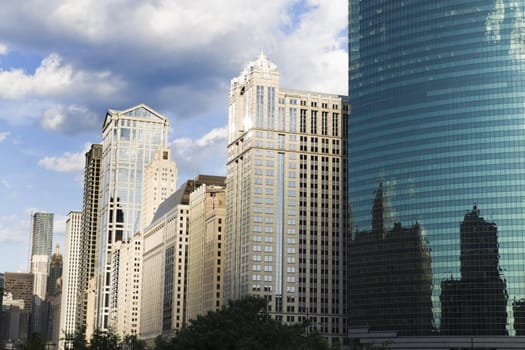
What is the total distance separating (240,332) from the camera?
119125 mm

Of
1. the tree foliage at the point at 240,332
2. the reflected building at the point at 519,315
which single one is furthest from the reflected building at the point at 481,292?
the tree foliage at the point at 240,332

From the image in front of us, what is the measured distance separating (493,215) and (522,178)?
33.8 feet

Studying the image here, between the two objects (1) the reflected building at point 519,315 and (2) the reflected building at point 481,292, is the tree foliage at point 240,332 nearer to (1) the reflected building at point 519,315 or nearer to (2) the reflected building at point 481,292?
(2) the reflected building at point 481,292

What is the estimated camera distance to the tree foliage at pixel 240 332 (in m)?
119

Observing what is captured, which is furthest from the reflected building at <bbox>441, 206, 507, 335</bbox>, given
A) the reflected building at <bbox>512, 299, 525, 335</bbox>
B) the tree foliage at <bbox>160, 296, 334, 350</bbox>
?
the tree foliage at <bbox>160, 296, 334, 350</bbox>

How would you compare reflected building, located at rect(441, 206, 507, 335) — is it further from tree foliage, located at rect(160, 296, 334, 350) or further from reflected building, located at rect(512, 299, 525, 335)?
tree foliage, located at rect(160, 296, 334, 350)

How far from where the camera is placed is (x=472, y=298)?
19812 cm

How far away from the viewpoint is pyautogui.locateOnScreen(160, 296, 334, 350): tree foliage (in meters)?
119

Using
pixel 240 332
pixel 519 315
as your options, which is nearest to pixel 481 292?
pixel 519 315

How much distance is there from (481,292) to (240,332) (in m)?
93.2

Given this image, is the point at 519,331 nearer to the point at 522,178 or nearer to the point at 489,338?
the point at 489,338

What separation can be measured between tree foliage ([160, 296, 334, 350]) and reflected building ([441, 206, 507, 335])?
82.3m

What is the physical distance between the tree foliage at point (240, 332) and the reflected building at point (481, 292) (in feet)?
270

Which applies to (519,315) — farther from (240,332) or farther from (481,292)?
(240,332)
